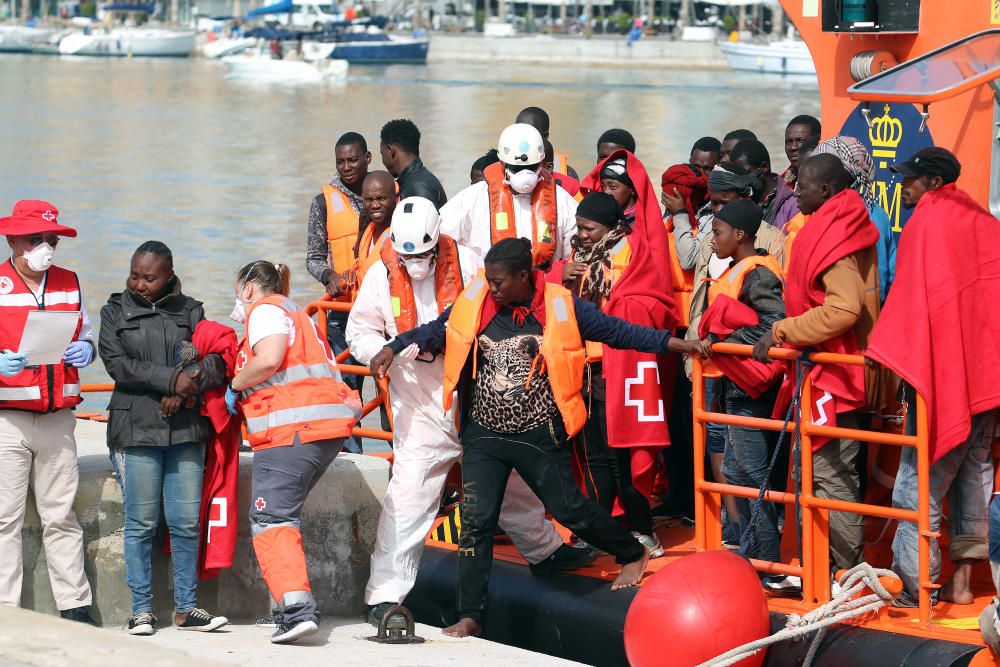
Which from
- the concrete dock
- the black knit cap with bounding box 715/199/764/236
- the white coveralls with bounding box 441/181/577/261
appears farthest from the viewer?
the white coveralls with bounding box 441/181/577/261

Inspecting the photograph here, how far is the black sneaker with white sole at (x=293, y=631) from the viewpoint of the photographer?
6.76 meters

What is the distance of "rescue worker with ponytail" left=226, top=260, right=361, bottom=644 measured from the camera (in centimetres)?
676

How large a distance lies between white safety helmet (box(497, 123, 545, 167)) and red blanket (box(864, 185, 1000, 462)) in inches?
86.6

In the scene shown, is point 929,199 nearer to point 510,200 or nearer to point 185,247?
point 510,200

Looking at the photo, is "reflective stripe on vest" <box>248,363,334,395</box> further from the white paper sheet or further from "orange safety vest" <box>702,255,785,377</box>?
"orange safety vest" <box>702,255,785,377</box>

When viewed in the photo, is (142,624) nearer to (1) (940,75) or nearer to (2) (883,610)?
(2) (883,610)

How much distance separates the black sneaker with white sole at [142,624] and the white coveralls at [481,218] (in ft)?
7.88

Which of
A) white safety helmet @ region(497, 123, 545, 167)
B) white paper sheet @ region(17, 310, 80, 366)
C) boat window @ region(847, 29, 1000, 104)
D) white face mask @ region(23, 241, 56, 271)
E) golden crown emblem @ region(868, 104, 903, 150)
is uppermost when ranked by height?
boat window @ region(847, 29, 1000, 104)

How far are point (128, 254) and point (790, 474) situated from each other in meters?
21.6

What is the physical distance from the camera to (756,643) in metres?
6.09

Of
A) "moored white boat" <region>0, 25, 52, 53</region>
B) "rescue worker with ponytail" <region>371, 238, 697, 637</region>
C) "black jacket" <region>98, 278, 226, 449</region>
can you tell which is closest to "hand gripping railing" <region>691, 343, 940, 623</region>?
"rescue worker with ponytail" <region>371, 238, 697, 637</region>

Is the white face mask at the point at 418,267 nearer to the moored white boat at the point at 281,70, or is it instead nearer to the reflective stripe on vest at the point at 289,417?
the reflective stripe on vest at the point at 289,417

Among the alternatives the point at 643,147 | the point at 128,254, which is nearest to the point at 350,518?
the point at 128,254

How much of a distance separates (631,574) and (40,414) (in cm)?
273
